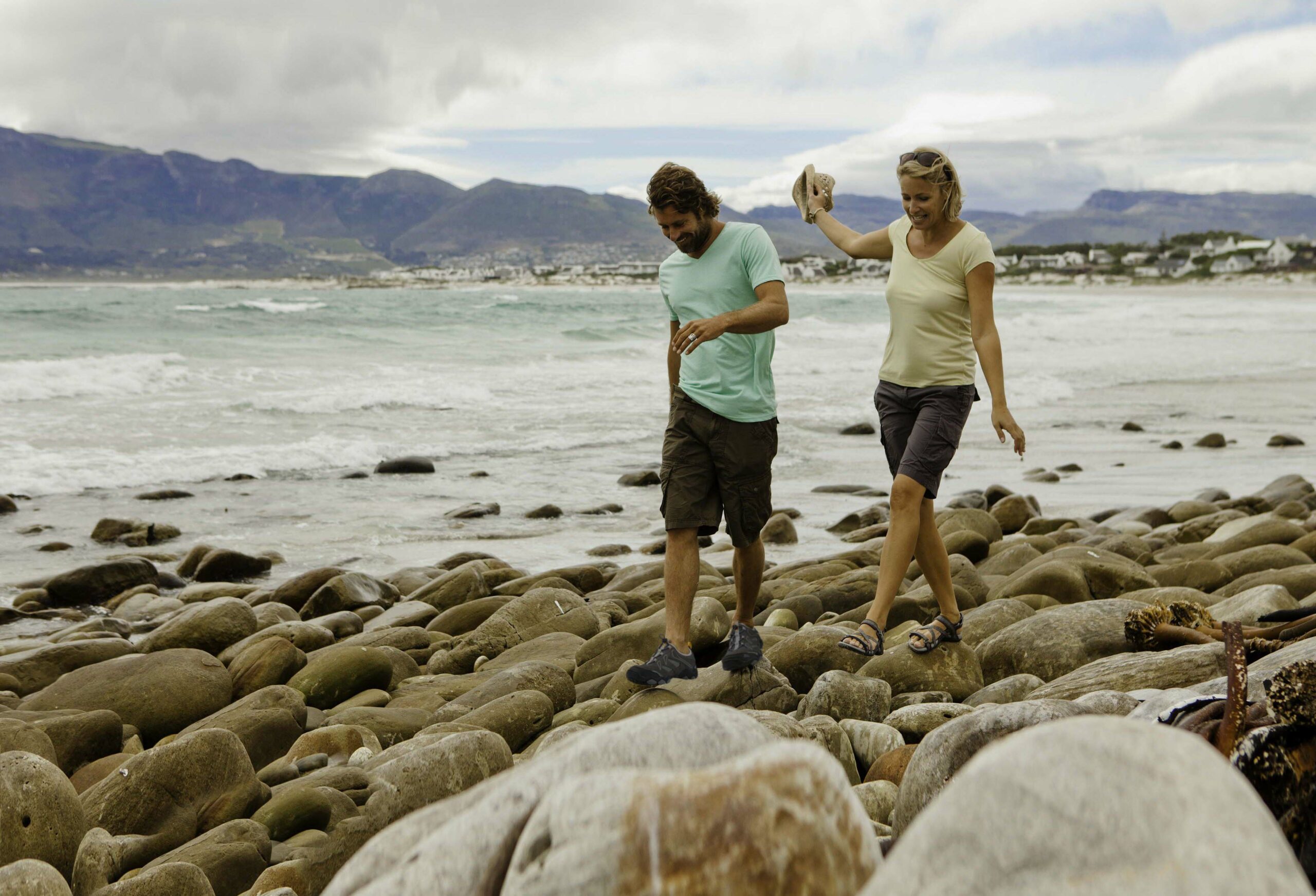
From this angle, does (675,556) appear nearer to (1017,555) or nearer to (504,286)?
(1017,555)

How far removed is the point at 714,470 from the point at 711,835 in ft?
9.79

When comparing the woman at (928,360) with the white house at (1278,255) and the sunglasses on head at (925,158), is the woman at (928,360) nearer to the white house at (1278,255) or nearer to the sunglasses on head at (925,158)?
the sunglasses on head at (925,158)

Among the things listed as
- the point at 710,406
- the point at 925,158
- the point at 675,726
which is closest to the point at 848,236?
the point at 925,158

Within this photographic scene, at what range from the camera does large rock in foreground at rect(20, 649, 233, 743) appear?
15.4ft

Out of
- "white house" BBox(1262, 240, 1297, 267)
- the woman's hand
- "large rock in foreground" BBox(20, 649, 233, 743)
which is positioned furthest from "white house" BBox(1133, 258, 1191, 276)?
"large rock in foreground" BBox(20, 649, 233, 743)

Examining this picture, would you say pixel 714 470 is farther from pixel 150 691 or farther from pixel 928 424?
pixel 150 691

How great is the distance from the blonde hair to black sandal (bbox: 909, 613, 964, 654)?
5.42 feet

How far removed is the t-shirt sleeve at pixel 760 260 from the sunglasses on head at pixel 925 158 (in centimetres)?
62

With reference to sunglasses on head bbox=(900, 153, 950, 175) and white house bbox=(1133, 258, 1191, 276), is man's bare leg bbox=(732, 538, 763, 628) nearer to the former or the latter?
A: sunglasses on head bbox=(900, 153, 950, 175)

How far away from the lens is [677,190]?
13.8 feet

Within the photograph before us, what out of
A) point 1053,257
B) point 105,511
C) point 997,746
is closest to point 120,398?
point 105,511

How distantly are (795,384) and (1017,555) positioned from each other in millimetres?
14205

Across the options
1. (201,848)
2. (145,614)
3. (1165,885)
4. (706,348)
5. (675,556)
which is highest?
(706,348)

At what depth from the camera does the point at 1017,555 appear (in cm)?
696
